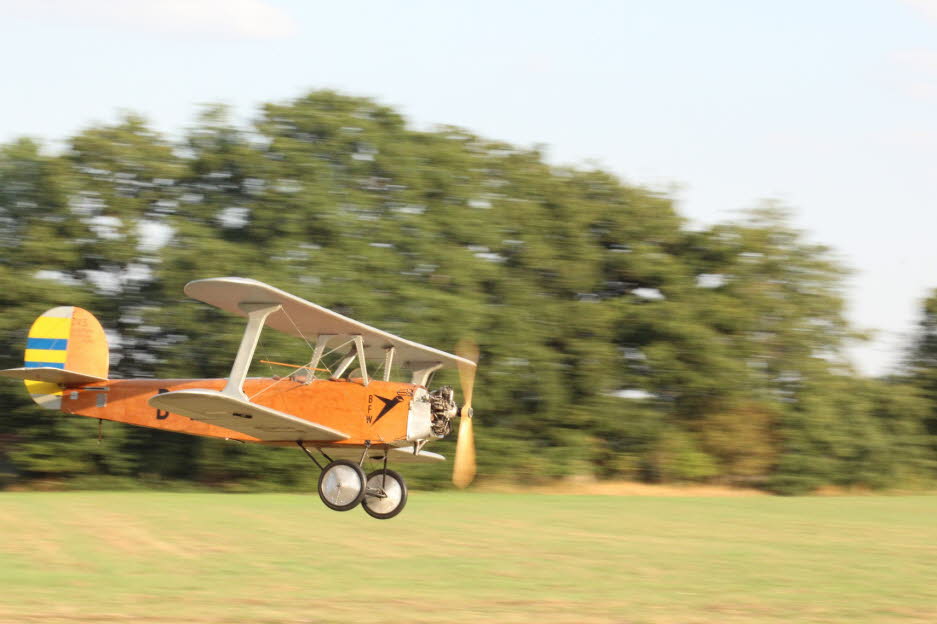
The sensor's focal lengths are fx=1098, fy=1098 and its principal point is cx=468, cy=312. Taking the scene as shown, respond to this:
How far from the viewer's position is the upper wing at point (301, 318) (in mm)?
11262

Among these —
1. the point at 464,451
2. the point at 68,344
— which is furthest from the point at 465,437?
the point at 68,344

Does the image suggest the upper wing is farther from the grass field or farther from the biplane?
the grass field

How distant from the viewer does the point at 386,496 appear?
13.7 metres

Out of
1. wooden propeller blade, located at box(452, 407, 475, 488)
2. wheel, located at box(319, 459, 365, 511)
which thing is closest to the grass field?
wheel, located at box(319, 459, 365, 511)

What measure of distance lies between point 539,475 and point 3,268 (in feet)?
44.6

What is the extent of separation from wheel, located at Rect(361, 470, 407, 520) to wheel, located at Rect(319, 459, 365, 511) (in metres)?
0.85

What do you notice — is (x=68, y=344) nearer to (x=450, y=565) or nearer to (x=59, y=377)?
(x=59, y=377)

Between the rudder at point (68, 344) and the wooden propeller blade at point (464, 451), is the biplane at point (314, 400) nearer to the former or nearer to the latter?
the wooden propeller blade at point (464, 451)

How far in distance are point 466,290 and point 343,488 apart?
1372cm

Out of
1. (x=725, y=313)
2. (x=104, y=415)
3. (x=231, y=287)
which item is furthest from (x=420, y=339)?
(x=231, y=287)

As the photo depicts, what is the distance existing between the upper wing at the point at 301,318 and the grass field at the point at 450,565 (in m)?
2.46

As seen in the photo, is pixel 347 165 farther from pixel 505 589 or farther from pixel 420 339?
pixel 505 589

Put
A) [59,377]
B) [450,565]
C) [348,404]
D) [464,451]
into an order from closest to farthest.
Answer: [450,565]
[348,404]
[59,377]
[464,451]

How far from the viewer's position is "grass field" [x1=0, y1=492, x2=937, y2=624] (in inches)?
374
